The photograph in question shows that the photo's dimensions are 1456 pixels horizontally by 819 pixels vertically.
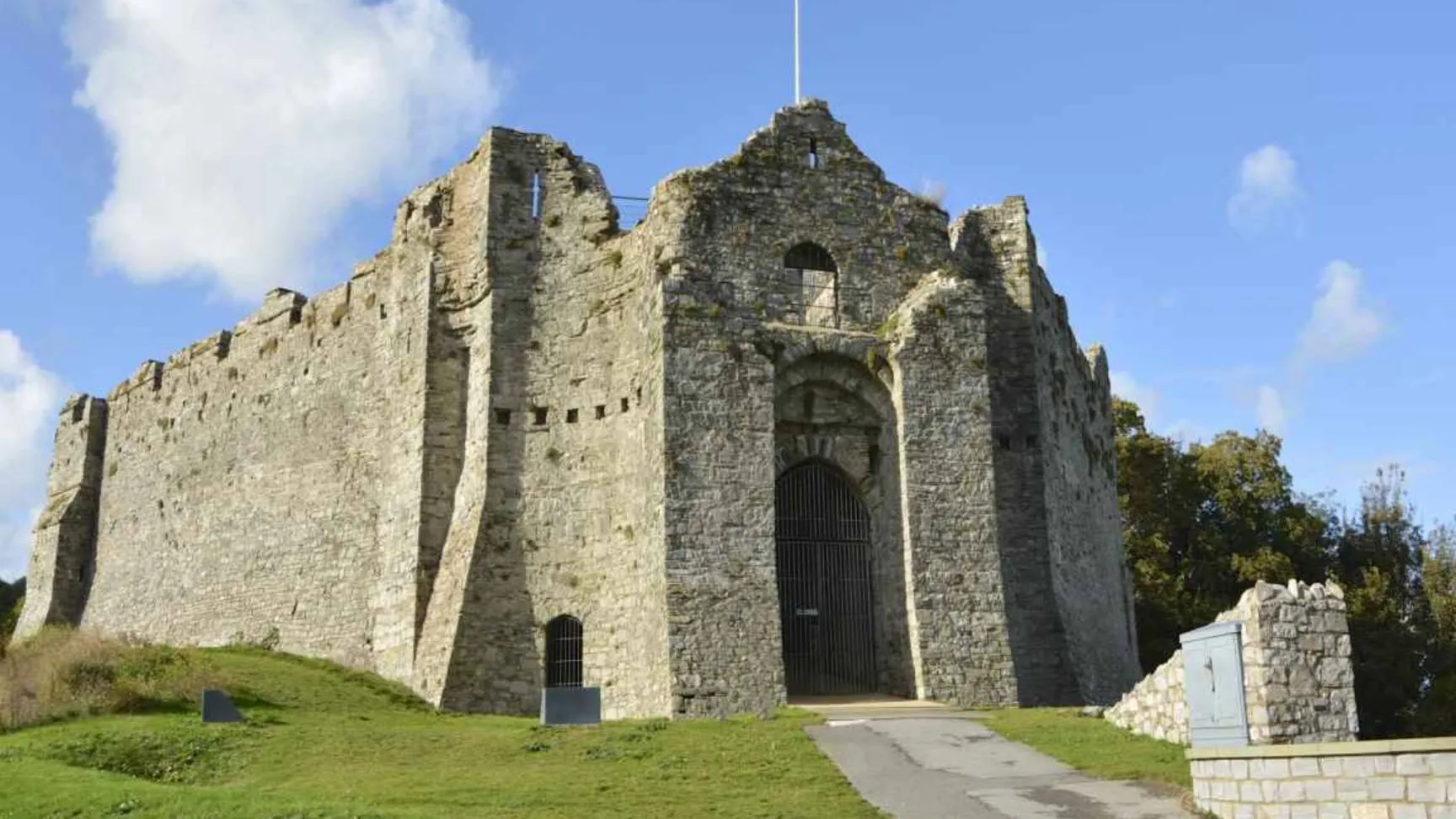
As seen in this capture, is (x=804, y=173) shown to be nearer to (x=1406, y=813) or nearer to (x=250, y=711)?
(x=250, y=711)

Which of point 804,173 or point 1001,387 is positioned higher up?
point 804,173

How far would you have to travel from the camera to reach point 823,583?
22984 millimetres

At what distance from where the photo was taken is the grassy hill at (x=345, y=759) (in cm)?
1345

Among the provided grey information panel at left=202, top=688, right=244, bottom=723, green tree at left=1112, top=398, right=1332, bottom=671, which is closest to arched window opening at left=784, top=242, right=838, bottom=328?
grey information panel at left=202, top=688, right=244, bottom=723

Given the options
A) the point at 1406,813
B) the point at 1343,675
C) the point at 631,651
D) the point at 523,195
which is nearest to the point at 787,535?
the point at 631,651

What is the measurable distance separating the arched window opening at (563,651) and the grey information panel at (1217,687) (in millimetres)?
12322

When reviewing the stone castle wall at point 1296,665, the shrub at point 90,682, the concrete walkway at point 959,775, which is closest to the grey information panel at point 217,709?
the shrub at point 90,682

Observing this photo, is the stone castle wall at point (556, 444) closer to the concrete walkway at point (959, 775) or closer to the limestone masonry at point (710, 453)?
the limestone masonry at point (710, 453)

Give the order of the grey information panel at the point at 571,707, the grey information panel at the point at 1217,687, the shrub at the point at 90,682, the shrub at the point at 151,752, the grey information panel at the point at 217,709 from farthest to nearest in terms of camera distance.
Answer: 1. the shrub at the point at 90,682
2. the grey information panel at the point at 217,709
3. the grey information panel at the point at 571,707
4. the shrub at the point at 151,752
5. the grey information panel at the point at 1217,687

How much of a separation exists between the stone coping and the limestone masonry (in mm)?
8912

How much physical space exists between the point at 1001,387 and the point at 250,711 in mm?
13990

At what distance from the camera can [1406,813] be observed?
1045 centimetres

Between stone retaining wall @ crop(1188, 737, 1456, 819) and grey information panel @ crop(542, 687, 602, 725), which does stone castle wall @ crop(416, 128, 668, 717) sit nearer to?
grey information panel @ crop(542, 687, 602, 725)

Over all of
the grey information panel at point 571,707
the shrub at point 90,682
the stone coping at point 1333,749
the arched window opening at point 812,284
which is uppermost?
the arched window opening at point 812,284
